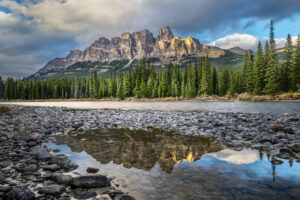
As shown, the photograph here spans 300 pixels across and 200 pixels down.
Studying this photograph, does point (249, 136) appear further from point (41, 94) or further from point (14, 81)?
point (14, 81)

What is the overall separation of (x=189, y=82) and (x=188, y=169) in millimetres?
69100

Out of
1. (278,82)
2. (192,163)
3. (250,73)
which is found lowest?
(192,163)

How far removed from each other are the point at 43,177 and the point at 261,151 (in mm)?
6760

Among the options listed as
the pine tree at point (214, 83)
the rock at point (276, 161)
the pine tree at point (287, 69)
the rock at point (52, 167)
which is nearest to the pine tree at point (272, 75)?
the pine tree at point (287, 69)

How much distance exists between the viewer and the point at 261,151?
6.29m

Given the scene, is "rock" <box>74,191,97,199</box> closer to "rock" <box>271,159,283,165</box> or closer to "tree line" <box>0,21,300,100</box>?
"rock" <box>271,159,283,165</box>

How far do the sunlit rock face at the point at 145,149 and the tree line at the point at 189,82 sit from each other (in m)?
48.3

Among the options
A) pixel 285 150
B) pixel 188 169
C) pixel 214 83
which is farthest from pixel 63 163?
pixel 214 83

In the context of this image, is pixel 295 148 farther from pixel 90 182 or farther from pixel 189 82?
pixel 189 82

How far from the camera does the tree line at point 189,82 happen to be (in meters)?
47.7

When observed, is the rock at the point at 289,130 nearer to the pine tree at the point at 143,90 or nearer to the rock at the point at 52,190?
the rock at the point at 52,190

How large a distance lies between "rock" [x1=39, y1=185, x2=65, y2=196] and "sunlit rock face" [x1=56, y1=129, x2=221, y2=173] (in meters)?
1.84

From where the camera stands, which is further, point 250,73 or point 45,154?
point 250,73

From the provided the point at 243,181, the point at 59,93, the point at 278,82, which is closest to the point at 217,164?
the point at 243,181
